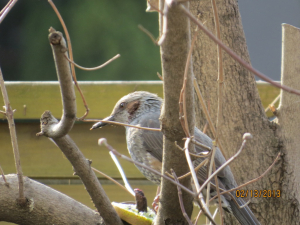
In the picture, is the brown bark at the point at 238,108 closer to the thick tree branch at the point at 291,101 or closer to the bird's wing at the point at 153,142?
the thick tree branch at the point at 291,101

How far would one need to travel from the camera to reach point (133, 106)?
2.22 meters

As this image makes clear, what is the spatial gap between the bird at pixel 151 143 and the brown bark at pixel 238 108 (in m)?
0.08

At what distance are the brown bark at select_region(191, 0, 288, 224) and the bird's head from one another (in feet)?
1.47

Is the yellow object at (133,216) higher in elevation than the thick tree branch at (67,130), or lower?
lower

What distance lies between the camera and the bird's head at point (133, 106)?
2178mm

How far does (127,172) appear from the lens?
2338mm

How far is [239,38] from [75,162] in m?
1.00

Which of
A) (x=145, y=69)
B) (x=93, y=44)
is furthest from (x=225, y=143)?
(x=93, y=44)

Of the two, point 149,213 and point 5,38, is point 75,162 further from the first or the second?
point 5,38
